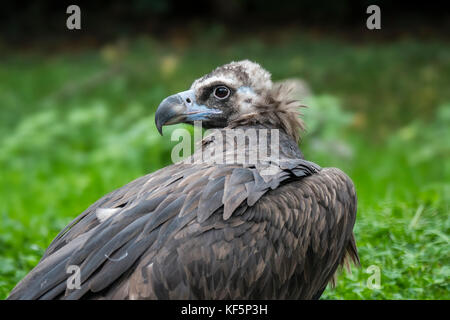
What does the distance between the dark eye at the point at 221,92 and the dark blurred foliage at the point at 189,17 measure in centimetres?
1081

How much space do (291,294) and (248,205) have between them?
1.67 ft

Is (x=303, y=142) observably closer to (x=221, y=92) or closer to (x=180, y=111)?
(x=221, y=92)

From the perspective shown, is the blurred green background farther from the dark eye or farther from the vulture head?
the dark eye

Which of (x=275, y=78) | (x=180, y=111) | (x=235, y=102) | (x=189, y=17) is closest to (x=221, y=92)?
(x=235, y=102)

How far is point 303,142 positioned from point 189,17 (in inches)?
342

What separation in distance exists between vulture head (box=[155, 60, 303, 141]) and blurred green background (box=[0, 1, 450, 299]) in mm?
1047

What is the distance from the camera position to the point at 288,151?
395 centimetres

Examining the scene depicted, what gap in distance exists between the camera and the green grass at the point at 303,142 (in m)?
4.57

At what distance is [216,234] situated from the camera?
3.07 meters

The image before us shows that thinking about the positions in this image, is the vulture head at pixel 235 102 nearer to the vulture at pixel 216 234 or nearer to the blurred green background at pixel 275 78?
the vulture at pixel 216 234

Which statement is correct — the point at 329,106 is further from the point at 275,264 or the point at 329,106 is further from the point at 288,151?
the point at 275,264

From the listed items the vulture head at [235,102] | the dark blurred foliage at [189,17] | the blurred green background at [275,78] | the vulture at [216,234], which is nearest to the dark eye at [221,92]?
the vulture head at [235,102]

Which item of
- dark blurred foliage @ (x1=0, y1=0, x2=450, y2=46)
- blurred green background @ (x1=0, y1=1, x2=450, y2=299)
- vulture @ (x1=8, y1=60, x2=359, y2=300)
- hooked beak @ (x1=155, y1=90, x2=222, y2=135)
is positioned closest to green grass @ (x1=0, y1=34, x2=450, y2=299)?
blurred green background @ (x1=0, y1=1, x2=450, y2=299)
